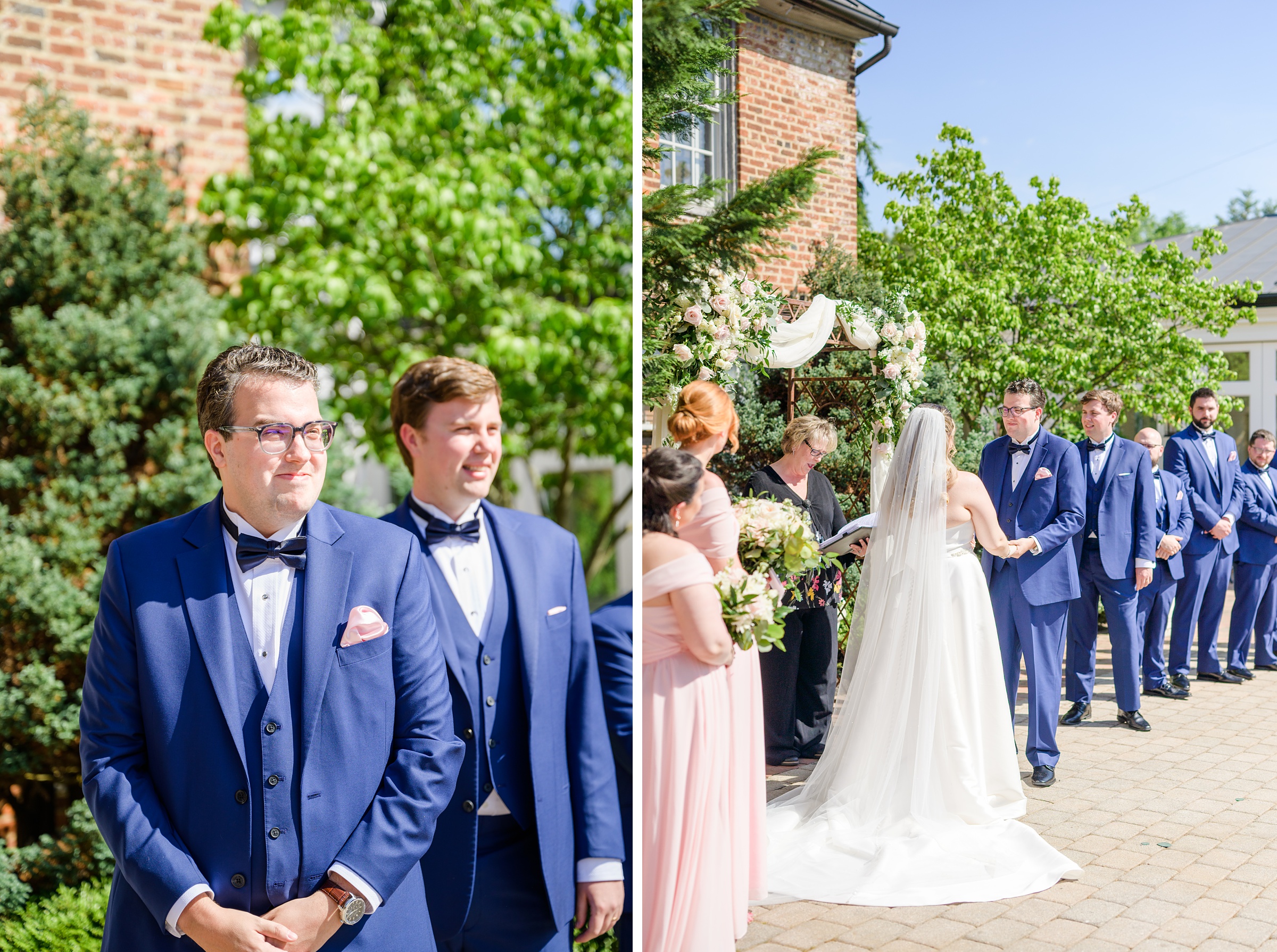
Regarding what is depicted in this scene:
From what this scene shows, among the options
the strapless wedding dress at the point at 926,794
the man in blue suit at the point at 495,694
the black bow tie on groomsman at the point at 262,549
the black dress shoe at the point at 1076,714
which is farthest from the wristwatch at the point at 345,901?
the black dress shoe at the point at 1076,714

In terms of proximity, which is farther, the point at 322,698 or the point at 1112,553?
the point at 1112,553

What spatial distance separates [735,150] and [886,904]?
3741mm

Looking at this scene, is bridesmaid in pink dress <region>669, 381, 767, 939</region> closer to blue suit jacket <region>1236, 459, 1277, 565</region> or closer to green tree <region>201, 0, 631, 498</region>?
green tree <region>201, 0, 631, 498</region>

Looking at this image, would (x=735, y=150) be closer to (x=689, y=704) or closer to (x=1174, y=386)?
(x=689, y=704)

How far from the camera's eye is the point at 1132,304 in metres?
8.84

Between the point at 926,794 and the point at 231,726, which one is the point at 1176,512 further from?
the point at 231,726

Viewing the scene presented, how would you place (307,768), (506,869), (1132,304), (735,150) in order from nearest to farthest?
(307,768) < (506,869) < (735,150) < (1132,304)

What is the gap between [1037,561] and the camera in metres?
4.96

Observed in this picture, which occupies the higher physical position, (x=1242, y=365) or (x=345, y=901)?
(x=1242, y=365)

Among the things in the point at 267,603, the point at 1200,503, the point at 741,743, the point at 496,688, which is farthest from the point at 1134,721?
the point at 267,603

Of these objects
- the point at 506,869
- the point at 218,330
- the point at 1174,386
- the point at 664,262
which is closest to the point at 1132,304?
the point at 1174,386

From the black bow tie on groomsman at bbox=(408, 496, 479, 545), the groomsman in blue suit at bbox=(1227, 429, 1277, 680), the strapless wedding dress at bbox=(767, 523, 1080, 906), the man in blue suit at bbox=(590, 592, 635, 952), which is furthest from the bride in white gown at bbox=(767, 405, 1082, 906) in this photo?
the groomsman in blue suit at bbox=(1227, 429, 1277, 680)

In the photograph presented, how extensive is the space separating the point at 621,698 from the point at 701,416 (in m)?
0.80

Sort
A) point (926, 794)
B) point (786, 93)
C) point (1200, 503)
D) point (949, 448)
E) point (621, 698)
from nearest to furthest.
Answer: point (621, 698) < point (926, 794) < point (949, 448) < point (786, 93) < point (1200, 503)
